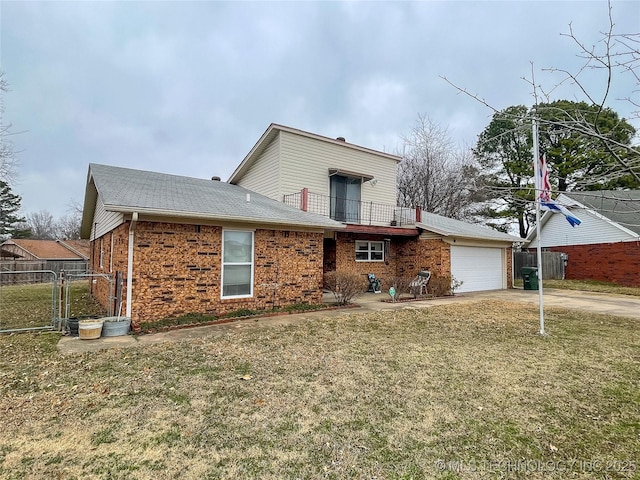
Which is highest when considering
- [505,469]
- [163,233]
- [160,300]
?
[163,233]

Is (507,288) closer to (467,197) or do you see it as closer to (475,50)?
(467,197)

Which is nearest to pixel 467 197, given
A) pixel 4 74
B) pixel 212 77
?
pixel 212 77

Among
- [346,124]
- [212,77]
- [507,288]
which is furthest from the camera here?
[346,124]

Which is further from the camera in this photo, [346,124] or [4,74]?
[346,124]

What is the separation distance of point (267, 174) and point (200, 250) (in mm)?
6973

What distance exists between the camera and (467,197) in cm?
2623

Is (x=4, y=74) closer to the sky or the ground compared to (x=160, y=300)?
closer to the sky

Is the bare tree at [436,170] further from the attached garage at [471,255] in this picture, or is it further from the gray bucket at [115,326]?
the gray bucket at [115,326]

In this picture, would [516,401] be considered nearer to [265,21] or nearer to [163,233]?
[163,233]

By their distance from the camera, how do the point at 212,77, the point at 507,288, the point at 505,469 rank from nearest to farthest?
the point at 505,469 < the point at 212,77 < the point at 507,288

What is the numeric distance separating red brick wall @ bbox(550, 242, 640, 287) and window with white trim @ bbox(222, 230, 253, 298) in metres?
19.1

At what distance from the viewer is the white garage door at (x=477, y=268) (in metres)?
14.4

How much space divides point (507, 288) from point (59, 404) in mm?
17354

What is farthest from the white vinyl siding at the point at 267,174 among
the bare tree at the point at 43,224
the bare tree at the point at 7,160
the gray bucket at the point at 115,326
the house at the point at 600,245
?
the bare tree at the point at 43,224
